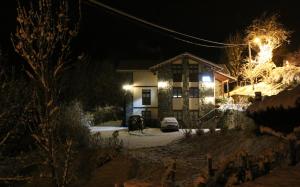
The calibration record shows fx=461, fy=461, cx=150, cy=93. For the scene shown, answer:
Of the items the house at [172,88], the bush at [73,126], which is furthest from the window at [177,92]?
the bush at [73,126]

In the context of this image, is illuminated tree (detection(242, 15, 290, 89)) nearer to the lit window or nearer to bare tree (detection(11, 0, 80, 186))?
the lit window

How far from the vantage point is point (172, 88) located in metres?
50.2

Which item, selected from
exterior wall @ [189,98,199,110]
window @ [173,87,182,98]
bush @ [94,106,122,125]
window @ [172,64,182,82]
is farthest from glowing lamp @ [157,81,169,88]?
bush @ [94,106,122,125]

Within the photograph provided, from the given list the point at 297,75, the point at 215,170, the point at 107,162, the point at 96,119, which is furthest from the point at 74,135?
the point at 96,119

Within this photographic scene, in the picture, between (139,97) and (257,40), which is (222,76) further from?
(139,97)

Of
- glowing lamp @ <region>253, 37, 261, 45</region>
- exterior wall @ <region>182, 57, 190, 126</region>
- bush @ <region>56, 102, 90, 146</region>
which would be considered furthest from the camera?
exterior wall @ <region>182, 57, 190, 126</region>

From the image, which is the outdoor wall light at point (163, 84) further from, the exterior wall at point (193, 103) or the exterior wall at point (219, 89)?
the exterior wall at point (219, 89)

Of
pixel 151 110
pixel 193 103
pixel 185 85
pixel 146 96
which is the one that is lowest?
pixel 151 110

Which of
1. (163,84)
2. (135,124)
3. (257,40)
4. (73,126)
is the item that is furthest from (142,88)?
(73,126)

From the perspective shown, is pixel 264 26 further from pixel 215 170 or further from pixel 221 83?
pixel 215 170

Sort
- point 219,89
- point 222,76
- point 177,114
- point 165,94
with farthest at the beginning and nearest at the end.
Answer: point 219,89 < point 222,76 < point 165,94 < point 177,114

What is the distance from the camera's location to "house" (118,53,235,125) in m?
49.5

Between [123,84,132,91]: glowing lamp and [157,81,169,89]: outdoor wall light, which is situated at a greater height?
[157,81,169,89]: outdoor wall light

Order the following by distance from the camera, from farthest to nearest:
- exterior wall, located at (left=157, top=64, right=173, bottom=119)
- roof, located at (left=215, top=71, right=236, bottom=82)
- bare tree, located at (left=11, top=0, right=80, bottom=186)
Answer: exterior wall, located at (left=157, top=64, right=173, bottom=119) → roof, located at (left=215, top=71, right=236, bottom=82) → bare tree, located at (left=11, top=0, right=80, bottom=186)
